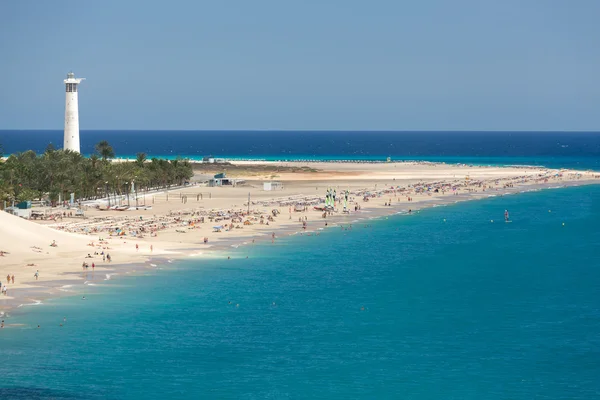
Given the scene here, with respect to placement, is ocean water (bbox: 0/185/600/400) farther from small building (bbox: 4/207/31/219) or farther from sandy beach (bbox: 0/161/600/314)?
small building (bbox: 4/207/31/219)

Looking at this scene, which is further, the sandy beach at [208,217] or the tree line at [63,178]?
the tree line at [63,178]

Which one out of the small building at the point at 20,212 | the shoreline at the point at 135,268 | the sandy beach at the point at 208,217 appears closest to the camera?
the shoreline at the point at 135,268

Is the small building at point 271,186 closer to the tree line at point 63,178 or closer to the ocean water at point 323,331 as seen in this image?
the tree line at point 63,178

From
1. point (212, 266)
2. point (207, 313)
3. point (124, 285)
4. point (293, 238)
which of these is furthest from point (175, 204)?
point (207, 313)

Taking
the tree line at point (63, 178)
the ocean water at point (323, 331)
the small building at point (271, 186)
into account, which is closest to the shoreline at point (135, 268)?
the ocean water at point (323, 331)

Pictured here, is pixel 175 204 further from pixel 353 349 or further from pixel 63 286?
pixel 353 349

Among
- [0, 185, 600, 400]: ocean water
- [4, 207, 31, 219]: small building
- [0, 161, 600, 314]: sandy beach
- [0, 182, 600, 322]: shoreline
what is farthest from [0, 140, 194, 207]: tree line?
[0, 185, 600, 400]: ocean water
